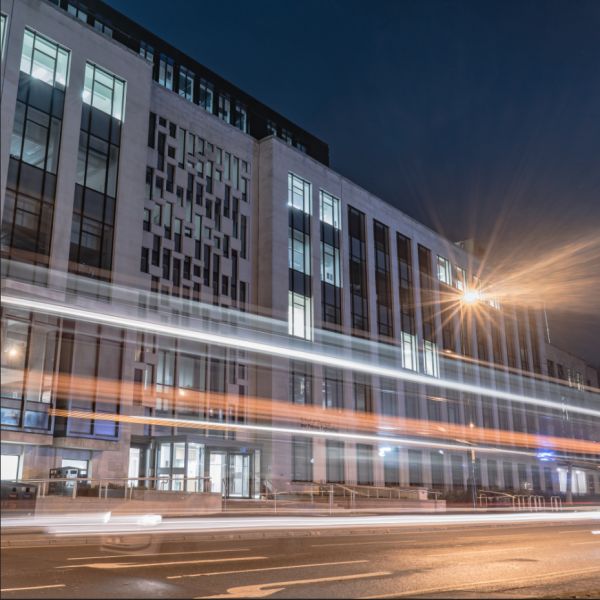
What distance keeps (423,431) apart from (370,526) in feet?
75.2

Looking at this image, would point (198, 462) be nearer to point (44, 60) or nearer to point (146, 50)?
point (44, 60)

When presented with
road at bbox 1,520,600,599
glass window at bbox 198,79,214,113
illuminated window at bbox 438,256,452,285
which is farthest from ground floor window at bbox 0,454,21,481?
illuminated window at bbox 438,256,452,285

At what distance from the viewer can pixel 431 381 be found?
29.5 metres

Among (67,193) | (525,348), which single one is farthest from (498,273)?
(67,193)

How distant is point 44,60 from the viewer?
3678cm

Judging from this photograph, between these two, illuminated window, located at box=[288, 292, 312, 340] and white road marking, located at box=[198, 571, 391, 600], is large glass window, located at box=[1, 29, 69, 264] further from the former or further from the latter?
white road marking, located at box=[198, 571, 391, 600]

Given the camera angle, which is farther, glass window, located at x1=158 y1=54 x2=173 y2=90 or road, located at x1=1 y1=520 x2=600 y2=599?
glass window, located at x1=158 y1=54 x2=173 y2=90

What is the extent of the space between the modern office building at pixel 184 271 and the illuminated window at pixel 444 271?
291 centimetres

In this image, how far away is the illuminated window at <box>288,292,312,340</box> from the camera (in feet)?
159

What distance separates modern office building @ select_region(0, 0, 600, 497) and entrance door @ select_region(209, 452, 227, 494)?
119 millimetres

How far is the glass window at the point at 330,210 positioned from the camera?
54.2 metres

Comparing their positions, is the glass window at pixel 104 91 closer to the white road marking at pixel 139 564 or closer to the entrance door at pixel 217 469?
the entrance door at pixel 217 469

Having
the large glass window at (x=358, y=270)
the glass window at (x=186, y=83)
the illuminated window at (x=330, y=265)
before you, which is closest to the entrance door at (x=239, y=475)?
the large glass window at (x=358, y=270)

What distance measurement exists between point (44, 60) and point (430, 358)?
131 feet
